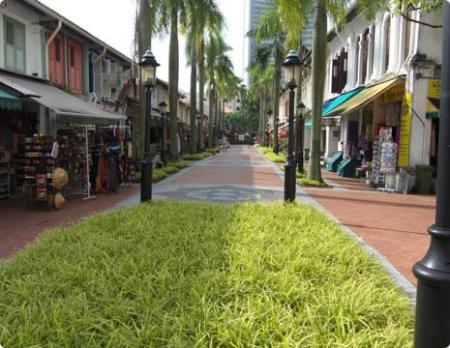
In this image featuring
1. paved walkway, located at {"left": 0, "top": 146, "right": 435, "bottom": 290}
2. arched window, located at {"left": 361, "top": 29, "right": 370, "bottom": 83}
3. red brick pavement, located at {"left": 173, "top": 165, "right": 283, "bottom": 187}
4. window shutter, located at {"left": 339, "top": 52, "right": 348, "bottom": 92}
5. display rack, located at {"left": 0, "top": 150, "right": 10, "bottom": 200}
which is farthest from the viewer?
window shutter, located at {"left": 339, "top": 52, "right": 348, "bottom": 92}

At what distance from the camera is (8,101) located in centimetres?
969

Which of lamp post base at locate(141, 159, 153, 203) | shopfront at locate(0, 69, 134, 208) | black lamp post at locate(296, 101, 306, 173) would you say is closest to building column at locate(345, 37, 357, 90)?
black lamp post at locate(296, 101, 306, 173)

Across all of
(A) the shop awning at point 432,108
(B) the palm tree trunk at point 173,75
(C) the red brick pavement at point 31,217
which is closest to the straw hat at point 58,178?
(C) the red brick pavement at point 31,217

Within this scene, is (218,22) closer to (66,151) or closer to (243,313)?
(66,151)

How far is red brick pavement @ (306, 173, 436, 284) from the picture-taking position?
22.7 feet

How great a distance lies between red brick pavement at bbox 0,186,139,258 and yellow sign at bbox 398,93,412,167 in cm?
835

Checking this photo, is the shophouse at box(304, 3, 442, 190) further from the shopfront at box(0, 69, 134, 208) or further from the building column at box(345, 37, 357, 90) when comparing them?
the shopfront at box(0, 69, 134, 208)

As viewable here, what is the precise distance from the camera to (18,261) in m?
5.39

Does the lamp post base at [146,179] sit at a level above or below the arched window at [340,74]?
below

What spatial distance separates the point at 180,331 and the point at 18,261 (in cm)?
277

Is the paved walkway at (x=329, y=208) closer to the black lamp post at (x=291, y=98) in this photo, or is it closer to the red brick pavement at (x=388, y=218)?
the red brick pavement at (x=388, y=218)

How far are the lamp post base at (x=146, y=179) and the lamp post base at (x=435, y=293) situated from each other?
24.0 feet

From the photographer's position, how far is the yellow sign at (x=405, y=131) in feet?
46.0

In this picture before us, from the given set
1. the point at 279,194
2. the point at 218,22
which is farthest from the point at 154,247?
the point at 218,22
